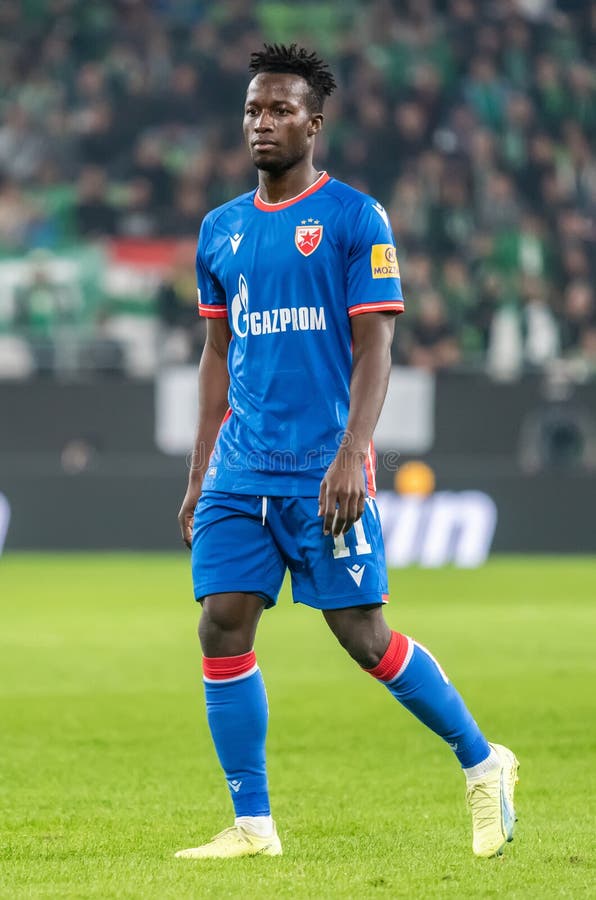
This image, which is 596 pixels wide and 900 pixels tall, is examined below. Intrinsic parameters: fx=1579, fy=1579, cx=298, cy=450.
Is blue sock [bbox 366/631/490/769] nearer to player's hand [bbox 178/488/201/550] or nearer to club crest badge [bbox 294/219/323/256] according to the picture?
player's hand [bbox 178/488/201/550]

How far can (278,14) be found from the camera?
69.1 feet

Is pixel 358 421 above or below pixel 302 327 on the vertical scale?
below

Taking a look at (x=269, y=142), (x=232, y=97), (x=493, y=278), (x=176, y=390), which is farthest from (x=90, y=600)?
(x=232, y=97)

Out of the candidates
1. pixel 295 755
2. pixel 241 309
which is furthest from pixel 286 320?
pixel 295 755

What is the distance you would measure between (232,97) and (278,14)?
1817mm

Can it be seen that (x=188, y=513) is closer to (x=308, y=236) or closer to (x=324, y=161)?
(x=308, y=236)

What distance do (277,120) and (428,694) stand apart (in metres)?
1.67

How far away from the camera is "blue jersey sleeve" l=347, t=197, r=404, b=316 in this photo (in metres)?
4.39

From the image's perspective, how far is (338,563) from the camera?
4.34 meters

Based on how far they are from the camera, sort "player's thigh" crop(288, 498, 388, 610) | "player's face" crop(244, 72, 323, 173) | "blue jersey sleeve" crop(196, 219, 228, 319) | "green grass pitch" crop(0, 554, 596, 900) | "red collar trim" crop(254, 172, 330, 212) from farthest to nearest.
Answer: "blue jersey sleeve" crop(196, 219, 228, 319) → "red collar trim" crop(254, 172, 330, 212) → "player's face" crop(244, 72, 323, 173) → "player's thigh" crop(288, 498, 388, 610) → "green grass pitch" crop(0, 554, 596, 900)

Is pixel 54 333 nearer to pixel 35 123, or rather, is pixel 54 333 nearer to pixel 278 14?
pixel 35 123

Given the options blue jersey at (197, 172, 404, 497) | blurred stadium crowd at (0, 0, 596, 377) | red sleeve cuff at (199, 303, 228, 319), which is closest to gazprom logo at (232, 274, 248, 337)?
blue jersey at (197, 172, 404, 497)

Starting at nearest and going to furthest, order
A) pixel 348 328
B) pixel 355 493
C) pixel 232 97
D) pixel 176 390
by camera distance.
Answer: pixel 355 493 < pixel 348 328 < pixel 176 390 < pixel 232 97

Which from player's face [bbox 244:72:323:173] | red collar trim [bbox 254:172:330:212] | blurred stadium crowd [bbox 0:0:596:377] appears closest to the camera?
player's face [bbox 244:72:323:173]
